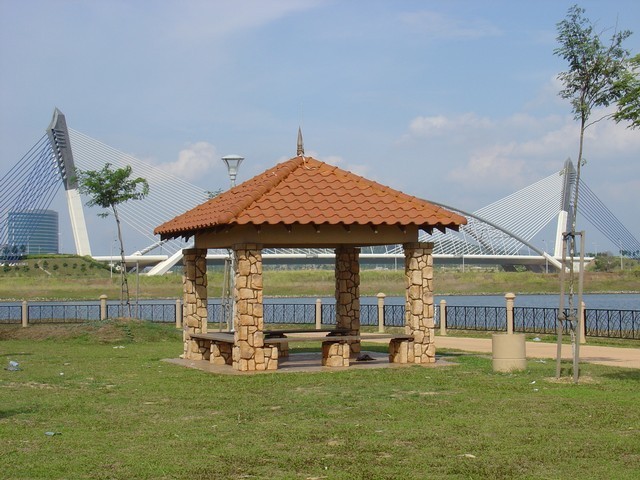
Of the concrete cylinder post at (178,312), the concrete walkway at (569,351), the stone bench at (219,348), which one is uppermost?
the concrete cylinder post at (178,312)

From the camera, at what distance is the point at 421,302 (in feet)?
59.8

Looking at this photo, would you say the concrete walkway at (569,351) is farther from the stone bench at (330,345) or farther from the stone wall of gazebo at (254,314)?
Answer: the stone bench at (330,345)

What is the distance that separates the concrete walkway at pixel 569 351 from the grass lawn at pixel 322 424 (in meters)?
1.71

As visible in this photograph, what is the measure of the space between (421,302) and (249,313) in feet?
11.3

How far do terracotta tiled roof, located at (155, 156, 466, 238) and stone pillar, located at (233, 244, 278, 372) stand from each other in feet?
2.61

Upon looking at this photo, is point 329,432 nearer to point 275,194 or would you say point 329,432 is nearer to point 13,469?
point 13,469

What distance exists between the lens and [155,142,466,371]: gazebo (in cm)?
1709

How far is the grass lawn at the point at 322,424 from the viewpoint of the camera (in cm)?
862

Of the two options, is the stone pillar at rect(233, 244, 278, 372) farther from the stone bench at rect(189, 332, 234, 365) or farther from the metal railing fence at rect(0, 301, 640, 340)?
the metal railing fence at rect(0, 301, 640, 340)

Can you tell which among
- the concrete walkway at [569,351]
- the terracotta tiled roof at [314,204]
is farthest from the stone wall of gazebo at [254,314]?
the concrete walkway at [569,351]

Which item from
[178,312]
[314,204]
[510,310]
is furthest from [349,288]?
[178,312]

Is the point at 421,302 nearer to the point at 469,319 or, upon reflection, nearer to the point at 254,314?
the point at 254,314

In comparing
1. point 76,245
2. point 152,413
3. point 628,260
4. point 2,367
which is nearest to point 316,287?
point 76,245

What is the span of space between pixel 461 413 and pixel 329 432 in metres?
2.03
